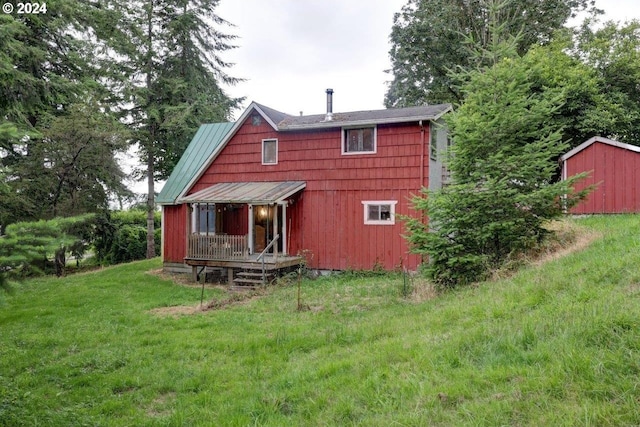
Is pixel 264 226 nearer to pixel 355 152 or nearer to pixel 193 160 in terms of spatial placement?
pixel 355 152

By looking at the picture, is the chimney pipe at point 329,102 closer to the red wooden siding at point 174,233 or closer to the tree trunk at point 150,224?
the red wooden siding at point 174,233

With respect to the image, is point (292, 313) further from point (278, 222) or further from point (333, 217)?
point (278, 222)

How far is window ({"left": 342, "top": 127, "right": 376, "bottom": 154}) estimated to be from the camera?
1402cm

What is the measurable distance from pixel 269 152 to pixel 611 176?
444 inches

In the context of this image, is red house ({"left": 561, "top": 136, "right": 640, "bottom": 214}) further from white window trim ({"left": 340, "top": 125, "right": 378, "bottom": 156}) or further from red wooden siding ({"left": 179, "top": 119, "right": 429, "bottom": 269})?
white window trim ({"left": 340, "top": 125, "right": 378, "bottom": 156})

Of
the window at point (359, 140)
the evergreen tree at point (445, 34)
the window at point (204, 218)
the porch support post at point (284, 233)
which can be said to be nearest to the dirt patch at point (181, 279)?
the window at point (204, 218)

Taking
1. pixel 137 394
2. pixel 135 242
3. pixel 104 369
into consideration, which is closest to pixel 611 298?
pixel 137 394

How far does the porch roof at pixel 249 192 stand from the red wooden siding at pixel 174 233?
5.69 feet

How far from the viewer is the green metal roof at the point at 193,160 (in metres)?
16.8

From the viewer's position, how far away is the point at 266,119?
15.3 m

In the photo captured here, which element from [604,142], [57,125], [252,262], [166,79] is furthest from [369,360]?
[166,79]

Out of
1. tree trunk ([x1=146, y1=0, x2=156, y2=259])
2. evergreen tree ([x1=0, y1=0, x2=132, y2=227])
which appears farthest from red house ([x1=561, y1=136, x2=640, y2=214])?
tree trunk ([x1=146, y1=0, x2=156, y2=259])

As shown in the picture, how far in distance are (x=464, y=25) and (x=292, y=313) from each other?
22.6m

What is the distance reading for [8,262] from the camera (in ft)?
10.0
